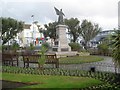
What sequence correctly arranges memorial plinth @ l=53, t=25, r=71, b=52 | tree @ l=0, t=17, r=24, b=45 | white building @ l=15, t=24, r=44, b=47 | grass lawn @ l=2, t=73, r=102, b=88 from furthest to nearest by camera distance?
white building @ l=15, t=24, r=44, b=47
tree @ l=0, t=17, r=24, b=45
memorial plinth @ l=53, t=25, r=71, b=52
grass lawn @ l=2, t=73, r=102, b=88

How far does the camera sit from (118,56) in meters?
13.7

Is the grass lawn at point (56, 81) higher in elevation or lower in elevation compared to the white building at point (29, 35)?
lower

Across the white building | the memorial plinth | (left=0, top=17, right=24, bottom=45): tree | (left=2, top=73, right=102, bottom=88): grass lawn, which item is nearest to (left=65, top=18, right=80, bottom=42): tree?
(left=0, top=17, right=24, bottom=45): tree

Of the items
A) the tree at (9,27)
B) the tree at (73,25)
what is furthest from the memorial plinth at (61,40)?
the tree at (73,25)

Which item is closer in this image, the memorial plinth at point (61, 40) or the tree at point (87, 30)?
the memorial plinth at point (61, 40)

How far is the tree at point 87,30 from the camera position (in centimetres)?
7138

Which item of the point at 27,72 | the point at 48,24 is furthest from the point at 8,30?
the point at 27,72

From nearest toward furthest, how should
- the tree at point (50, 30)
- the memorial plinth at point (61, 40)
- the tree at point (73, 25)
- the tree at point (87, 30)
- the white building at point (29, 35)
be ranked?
the memorial plinth at point (61, 40), the tree at point (87, 30), the tree at point (73, 25), the tree at point (50, 30), the white building at point (29, 35)

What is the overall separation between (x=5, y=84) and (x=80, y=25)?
6163 cm

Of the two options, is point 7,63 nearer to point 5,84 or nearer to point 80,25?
point 5,84

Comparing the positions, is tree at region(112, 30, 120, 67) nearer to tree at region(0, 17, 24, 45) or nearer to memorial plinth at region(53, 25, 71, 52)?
memorial plinth at region(53, 25, 71, 52)

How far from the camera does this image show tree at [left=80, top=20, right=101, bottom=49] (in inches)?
2810

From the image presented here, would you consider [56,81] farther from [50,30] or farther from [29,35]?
[29,35]

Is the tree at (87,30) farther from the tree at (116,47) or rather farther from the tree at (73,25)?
the tree at (116,47)
